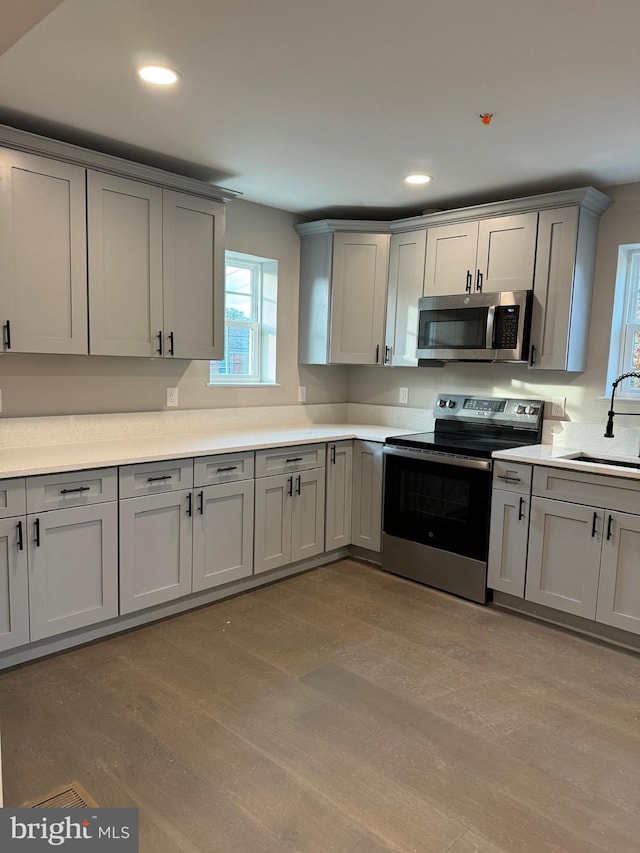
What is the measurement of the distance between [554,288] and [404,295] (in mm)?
1006

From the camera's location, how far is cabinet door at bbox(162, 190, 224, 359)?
317 cm

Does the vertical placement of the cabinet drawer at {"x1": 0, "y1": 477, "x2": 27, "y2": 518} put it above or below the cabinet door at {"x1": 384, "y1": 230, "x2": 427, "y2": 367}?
below

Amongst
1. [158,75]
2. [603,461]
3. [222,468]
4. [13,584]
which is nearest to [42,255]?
[158,75]

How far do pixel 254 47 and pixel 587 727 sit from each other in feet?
9.00

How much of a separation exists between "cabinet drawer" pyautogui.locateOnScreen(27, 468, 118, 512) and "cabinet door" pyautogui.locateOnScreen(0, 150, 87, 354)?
2.05 ft

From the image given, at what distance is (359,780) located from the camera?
1.92 metres

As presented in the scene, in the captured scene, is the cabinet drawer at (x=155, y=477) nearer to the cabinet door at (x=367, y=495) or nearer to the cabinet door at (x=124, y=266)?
the cabinet door at (x=124, y=266)

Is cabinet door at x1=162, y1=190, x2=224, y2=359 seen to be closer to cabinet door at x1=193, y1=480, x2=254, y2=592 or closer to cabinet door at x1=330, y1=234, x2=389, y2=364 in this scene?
cabinet door at x1=193, y1=480, x2=254, y2=592

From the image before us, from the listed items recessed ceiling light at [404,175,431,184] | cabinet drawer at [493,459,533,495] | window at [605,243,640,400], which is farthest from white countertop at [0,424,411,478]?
recessed ceiling light at [404,175,431,184]

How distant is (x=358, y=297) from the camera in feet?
13.5

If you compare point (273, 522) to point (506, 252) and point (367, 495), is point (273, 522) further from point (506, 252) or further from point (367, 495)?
point (506, 252)

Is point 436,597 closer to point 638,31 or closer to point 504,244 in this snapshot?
point 504,244

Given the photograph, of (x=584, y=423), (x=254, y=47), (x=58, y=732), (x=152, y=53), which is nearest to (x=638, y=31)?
(x=254, y=47)

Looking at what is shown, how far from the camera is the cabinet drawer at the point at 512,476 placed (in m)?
3.11
